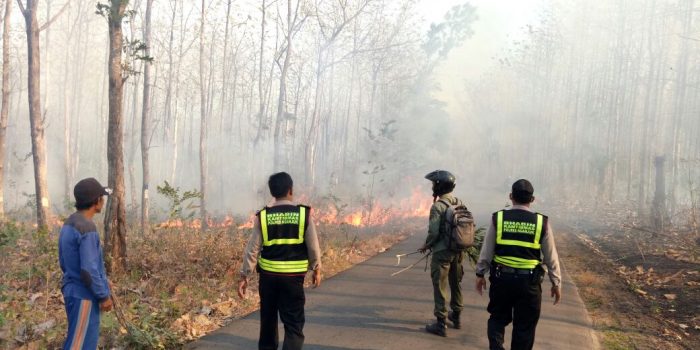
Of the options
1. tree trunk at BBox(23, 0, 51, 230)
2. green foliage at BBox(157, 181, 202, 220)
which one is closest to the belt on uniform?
green foliage at BBox(157, 181, 202, 220)

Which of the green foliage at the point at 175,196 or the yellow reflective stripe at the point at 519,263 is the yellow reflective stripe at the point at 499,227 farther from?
the green foliage at the point at 175,196

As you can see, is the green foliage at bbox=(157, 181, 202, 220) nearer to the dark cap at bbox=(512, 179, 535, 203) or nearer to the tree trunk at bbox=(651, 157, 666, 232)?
the dark cap at bbox=(512, 179, 535, 203)

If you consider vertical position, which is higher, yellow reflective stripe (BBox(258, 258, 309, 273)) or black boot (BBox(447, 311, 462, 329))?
yellow reflective stripe (BBox(258, 258, 309, 273))

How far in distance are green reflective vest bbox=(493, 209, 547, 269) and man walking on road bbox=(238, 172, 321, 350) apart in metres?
1.77

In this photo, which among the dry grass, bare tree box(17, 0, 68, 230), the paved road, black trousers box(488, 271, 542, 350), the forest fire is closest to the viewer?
black trousers box(488, 271, 542, 350)

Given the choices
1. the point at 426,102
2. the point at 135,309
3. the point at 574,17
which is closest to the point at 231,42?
the point at 426,102

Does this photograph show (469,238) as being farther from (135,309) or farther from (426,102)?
(426,102)

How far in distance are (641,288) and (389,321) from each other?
17.7ft

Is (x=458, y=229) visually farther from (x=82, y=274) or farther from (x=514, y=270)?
(x=82, y=274)

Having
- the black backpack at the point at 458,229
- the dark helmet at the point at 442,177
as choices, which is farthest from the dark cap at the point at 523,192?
the dark helmet at the point at 442,177

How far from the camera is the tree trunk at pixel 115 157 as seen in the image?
787 centimetres

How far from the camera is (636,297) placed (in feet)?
26.2

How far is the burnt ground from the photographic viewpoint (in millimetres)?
6051

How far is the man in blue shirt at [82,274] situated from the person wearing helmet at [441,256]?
353 centimetres
